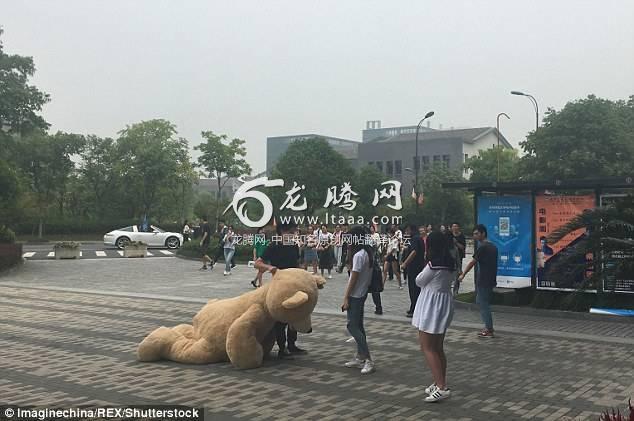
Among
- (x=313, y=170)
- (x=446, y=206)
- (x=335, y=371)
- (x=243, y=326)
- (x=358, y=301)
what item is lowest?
(x=335, y=371)

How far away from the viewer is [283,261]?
26.9 feet

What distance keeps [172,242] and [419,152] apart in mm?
62815

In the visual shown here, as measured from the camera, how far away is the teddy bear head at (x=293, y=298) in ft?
23.0

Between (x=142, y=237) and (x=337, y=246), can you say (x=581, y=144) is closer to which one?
(x=337, y=246)

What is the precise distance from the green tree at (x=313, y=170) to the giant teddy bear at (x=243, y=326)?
142 ft

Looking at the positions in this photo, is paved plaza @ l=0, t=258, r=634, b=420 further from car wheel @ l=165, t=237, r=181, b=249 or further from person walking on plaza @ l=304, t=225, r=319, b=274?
car wheel @ l=165, t=237, r=181, b=249

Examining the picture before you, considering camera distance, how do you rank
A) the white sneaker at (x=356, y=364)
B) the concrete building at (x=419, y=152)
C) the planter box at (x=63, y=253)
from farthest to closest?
the concrete building at (x=419, y=152) < the planter box at (x=63, y=253) < the white sneaker at (x=356, y=364)

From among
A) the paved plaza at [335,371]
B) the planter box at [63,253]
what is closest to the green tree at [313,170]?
the planter box at [63,253]

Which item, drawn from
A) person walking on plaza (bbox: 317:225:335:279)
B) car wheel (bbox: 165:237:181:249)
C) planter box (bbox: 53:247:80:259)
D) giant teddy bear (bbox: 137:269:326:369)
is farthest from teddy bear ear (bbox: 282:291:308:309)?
car wheel (bbox: 165:237:181:249)

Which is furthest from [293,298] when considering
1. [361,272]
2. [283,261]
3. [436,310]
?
[436,310]

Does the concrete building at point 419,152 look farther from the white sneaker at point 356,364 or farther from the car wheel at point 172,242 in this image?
the white sneaker at point 356,364

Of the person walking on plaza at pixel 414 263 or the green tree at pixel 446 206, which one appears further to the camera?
the green tree at pixel 446 206

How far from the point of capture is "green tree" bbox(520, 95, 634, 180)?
39281 millimetres

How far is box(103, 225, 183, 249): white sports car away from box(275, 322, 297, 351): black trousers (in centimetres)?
2821
